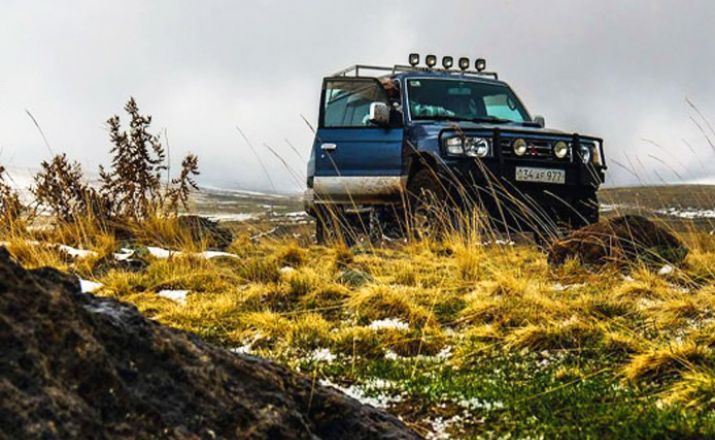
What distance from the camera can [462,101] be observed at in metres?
10.1

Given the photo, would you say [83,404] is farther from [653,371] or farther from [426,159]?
[426,159]

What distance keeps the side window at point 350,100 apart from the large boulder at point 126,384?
24.8 ft

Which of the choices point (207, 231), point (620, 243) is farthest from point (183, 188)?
point (620, 243)

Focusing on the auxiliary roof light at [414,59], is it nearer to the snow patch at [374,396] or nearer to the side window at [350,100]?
the side window at [350,100]

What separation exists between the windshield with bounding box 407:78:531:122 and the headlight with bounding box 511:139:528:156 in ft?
3.52

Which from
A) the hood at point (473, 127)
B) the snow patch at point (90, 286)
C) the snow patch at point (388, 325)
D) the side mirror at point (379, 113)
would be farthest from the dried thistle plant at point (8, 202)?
the snow patch at point (388, 325)

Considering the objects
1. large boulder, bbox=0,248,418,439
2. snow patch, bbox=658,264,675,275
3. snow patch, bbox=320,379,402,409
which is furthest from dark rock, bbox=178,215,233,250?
large boulder, bbox=0,248,418,439

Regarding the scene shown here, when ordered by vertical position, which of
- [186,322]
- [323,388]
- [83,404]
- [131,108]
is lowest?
[186,322]

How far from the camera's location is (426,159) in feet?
29.0

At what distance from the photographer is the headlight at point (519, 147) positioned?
8602 mm

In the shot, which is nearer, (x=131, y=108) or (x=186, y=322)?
(x=186, y=322)

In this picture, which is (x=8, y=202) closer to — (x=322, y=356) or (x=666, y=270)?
(x=322, y=356)

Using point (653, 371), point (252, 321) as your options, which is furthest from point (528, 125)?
point (653, 371)

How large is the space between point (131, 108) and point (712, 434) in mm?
8350
